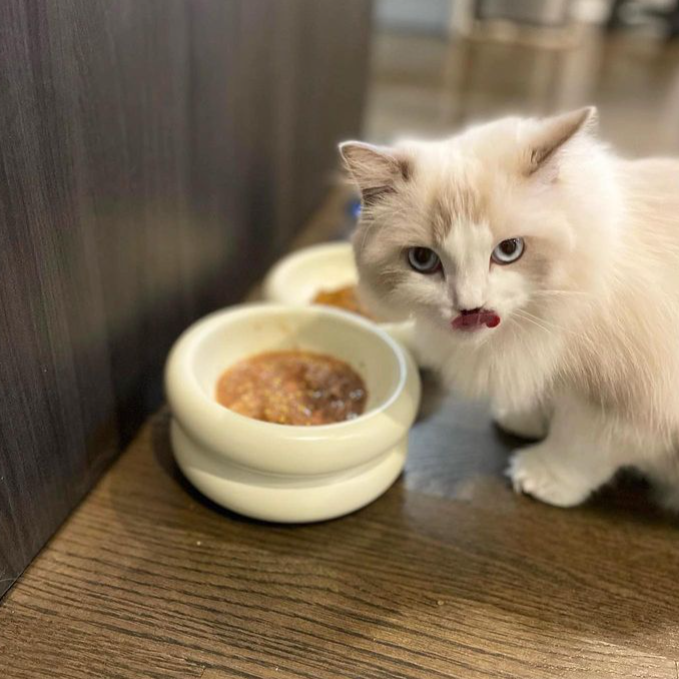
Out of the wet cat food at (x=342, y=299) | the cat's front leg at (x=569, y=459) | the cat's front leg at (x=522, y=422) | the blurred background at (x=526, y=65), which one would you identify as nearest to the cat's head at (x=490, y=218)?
the cat's front leg at (x=569, y=459)

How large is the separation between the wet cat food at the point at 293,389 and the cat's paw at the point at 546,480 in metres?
0.25

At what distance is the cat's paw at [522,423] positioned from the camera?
112 centimetres

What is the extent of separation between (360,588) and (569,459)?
0.34 m

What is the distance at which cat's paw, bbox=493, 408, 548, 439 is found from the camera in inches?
43.9

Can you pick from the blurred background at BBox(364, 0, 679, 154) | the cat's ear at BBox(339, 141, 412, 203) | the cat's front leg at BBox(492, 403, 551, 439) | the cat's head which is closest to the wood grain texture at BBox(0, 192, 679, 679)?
the cat's front leg at BBox(492, 403, 551, 439)

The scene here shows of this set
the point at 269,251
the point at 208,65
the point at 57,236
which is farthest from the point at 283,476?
the point at 269,251

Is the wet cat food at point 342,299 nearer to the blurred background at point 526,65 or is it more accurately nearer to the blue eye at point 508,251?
the blue eye at point 508,251

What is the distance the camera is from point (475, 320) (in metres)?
0.77

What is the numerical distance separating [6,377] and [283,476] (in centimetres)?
35

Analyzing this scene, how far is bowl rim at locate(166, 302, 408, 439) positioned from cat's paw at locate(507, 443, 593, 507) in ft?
0.73

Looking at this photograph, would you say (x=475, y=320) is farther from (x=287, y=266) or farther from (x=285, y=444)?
(x=287, y=266)

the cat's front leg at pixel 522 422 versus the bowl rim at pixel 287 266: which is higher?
the bowl rim at pixel 287 266

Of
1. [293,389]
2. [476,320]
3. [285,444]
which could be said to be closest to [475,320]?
[476,320]

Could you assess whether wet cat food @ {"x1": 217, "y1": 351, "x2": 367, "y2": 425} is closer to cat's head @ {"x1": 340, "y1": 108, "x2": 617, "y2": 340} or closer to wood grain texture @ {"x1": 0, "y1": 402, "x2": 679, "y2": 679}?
wood grain texture @ {"x1": 0, "y1": 402, "x2": 679, "y2": 679}
